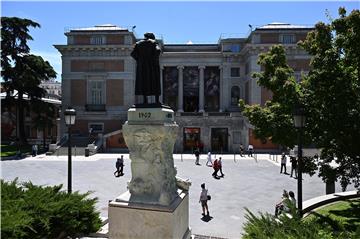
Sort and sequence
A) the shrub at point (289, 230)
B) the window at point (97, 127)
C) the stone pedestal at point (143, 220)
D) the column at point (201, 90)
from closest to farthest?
the shrub at point (289, 230)
the stone pedestal at point (143, 220)
the window at point (97, 127)
the column at point (201, 90)

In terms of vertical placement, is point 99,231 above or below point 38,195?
below

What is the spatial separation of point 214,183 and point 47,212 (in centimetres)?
1407

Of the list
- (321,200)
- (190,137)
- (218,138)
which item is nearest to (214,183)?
(321,200)

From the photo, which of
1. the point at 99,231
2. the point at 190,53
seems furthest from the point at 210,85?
the point at 99,231

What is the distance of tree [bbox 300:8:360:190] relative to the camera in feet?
35.5

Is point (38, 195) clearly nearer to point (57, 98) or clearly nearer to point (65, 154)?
point (65, 154)

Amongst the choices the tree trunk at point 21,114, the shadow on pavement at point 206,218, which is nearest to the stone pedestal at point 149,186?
the shadow on pavement at point 206,218

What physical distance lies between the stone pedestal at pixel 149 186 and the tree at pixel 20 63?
36.2 m

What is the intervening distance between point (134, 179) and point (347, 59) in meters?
7.58

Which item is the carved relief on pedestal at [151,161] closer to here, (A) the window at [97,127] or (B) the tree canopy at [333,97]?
(B) the tree canopy at [333,97]

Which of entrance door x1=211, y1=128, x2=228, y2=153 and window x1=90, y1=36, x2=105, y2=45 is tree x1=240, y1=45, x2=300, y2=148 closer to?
entrance door x1=211, y1=128, x2=228, y2=153

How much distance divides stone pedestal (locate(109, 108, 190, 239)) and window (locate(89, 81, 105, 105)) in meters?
42.0

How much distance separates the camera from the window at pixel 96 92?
4872 centimetres

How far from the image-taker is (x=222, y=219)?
13.5 metres
